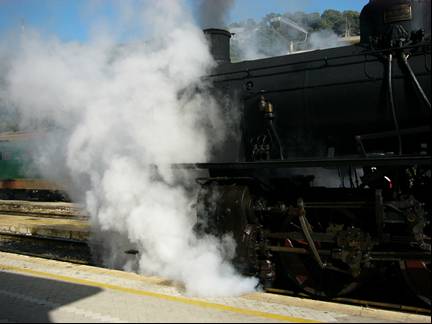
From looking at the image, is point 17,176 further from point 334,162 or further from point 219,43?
point 334,162

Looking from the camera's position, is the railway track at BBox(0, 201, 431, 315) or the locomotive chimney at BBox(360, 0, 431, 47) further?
the railway track at BBox(0, 201, 431, 315)

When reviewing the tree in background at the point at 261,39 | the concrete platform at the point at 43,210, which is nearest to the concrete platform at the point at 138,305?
the tree in background at the point at 261,39

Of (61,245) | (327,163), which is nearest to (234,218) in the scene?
(327,163)

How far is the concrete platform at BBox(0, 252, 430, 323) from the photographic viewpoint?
156 inches

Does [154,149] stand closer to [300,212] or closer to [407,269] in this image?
[300,212]

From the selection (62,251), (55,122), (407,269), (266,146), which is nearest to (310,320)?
(407,269)

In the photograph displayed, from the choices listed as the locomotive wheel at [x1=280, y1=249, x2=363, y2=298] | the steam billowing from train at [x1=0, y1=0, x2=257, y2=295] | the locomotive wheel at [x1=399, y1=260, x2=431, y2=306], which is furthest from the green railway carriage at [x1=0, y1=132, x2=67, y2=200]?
the locomotive wheel at [x1=399, y1=260, x2=431, y2=306]

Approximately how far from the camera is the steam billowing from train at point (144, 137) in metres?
5.34

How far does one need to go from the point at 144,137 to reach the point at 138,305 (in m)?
2.16

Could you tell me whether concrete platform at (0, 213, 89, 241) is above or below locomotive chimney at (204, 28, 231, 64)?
below

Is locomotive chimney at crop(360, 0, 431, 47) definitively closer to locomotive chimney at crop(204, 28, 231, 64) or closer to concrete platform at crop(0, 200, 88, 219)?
locomotive chimney at crop(204, 28, 231, 64)

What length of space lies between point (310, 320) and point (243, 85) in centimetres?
264

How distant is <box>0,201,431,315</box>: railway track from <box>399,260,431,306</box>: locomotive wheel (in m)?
0.16

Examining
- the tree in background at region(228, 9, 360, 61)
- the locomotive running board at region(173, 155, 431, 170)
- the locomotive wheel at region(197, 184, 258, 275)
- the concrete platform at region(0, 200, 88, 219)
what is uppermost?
the tree in background at region(228, 9, 360, 61)
